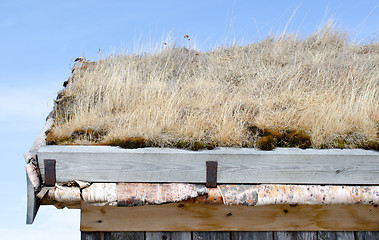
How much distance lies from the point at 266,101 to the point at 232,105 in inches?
21.7

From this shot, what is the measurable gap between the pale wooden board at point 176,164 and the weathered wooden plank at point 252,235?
0.68m

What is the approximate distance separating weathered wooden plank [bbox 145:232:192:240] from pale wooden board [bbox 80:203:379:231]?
0.20 feet

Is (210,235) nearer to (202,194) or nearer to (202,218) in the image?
(202,218)

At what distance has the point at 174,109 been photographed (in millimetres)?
5062

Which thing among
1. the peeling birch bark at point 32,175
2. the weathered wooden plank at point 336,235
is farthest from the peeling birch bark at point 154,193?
the weathered wooden plank at point 336,235

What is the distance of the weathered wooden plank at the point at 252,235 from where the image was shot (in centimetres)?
435

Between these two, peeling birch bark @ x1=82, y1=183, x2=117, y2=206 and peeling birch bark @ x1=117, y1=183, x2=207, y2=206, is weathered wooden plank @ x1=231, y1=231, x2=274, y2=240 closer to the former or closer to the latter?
peeling birch bark @ x1=117, y1=183, x2=207, y2=206

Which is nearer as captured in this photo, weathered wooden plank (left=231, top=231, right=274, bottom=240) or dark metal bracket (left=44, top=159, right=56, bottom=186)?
dark metal bracket (left=44, top=159, right=56, bottom=186)

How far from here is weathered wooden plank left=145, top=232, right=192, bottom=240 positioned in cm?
430

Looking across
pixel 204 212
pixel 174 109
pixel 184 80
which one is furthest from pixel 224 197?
pixel 184 80

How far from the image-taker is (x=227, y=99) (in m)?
5.72

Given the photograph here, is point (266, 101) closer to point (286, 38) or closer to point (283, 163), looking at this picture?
point (283, 163)

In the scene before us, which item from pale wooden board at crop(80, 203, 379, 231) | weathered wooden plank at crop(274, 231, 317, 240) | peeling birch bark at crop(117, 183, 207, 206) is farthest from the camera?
weathered wooden plank at crop(274, 231, 317, 240)

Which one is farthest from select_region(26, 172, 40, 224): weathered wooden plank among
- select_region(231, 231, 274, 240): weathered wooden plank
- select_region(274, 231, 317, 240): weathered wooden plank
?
select_region(274, 231, 317, 240): weathered wooden plank
